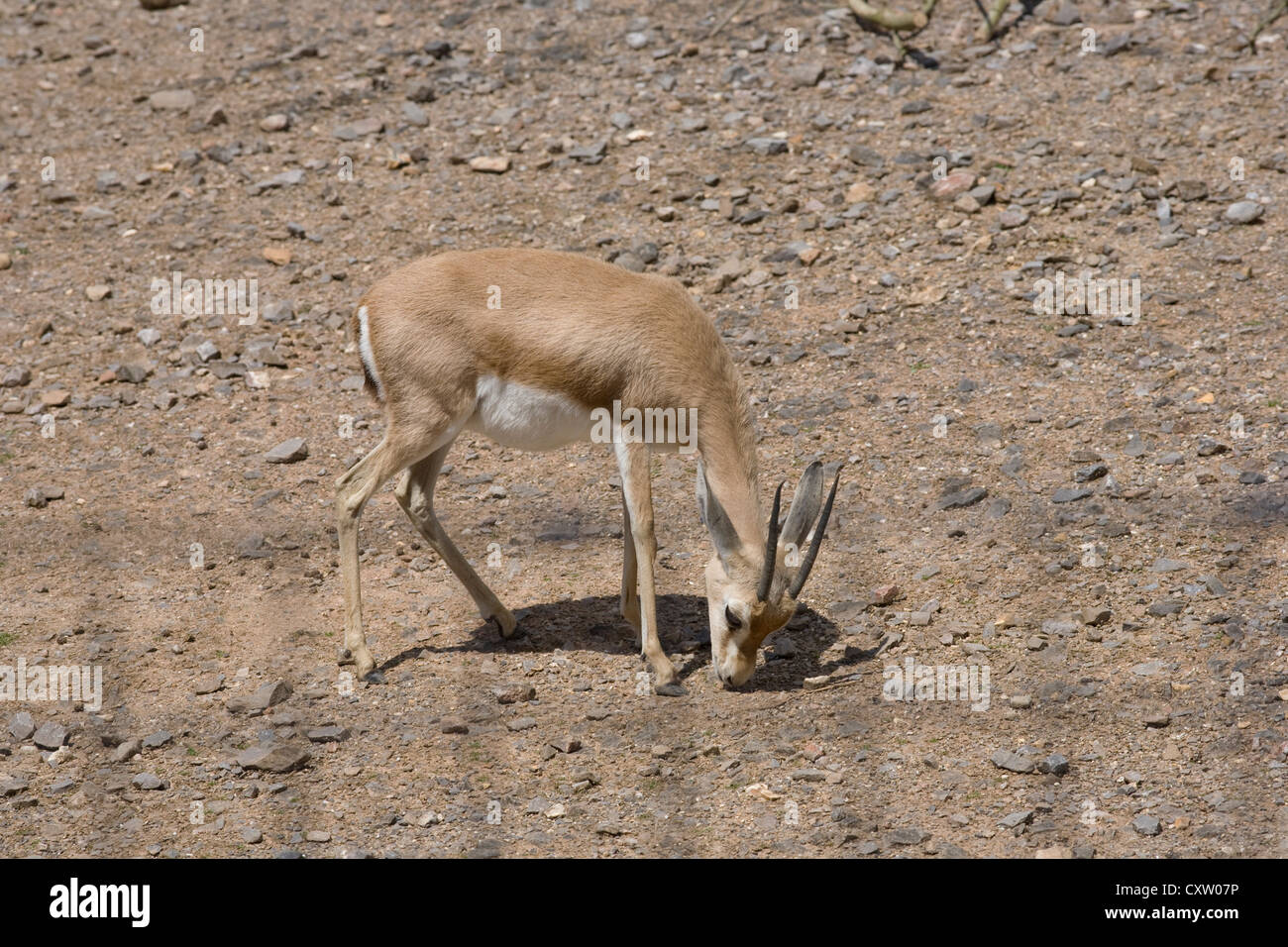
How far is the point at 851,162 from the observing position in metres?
13.3

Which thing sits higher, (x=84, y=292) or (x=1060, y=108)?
(x=1060, y=108)

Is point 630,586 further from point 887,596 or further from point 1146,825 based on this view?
point 1146,825

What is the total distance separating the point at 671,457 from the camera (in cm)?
1063

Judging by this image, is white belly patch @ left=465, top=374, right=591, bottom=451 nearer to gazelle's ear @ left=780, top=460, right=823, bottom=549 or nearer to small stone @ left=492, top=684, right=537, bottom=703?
gazelle's ear @ left=780, top=460, right=823, bottom=549

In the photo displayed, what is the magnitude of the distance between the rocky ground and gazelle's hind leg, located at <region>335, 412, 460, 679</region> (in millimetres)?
274

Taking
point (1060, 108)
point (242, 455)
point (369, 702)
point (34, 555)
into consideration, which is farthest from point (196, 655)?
point (1060, 108)

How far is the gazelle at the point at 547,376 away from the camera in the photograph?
8070 millimetres

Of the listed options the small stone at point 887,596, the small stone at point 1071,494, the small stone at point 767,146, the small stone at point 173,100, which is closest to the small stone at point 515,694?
the small stone at point 887,596

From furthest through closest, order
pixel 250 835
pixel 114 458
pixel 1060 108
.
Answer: pixel 1060 108 → pixel 114 458 → pixel 250 835

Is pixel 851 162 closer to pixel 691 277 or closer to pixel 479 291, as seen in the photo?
pixel 691 277

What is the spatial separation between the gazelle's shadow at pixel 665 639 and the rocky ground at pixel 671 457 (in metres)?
0.04

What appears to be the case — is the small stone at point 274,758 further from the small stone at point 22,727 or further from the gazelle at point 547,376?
the small stone at point 22,727

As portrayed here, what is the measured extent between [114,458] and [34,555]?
1.40 metres

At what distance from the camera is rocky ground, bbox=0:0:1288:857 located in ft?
22.8
